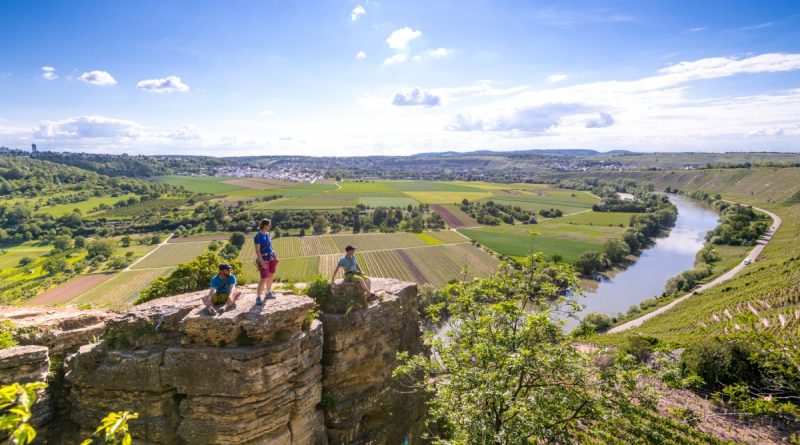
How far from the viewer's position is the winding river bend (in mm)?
52688

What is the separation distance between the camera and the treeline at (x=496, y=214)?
100 m

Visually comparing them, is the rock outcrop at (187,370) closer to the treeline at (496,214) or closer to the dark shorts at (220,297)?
the dark shorts at (220,297)

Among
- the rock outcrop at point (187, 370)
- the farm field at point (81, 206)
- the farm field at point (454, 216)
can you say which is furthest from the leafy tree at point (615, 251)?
the farm field at point (81, 206)

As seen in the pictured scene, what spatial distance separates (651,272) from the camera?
64062mm

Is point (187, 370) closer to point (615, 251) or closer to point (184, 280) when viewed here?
point (184, 280)

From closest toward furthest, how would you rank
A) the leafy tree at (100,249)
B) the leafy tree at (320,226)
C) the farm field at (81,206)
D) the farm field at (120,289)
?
the farm field at (120,289)
the leafy tree at (100,249)
the leafy tree at (320,226)
the farm field at (81,206)

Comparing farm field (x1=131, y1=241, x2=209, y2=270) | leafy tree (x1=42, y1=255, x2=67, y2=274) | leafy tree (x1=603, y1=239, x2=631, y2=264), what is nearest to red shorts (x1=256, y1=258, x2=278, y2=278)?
farm field (x1=131, y1=241, x2=209, y2=270)

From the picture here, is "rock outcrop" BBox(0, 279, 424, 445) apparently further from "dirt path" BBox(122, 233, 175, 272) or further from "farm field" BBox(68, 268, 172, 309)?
"dirt path" BBox(122, 233, 175, 272)

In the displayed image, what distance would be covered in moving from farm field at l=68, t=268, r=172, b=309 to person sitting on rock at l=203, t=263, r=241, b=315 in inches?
1589

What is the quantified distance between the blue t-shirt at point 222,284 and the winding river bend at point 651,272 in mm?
34829

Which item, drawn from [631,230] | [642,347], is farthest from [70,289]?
[631,230]

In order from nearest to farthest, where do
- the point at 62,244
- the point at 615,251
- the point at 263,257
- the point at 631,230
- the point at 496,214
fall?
the point at 263,257
the point at 615,251
the point at 62,244
the point at 631,230
the point at 496,214

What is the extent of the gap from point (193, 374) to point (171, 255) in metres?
63.5

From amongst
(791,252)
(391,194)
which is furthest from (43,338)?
(391,194)
